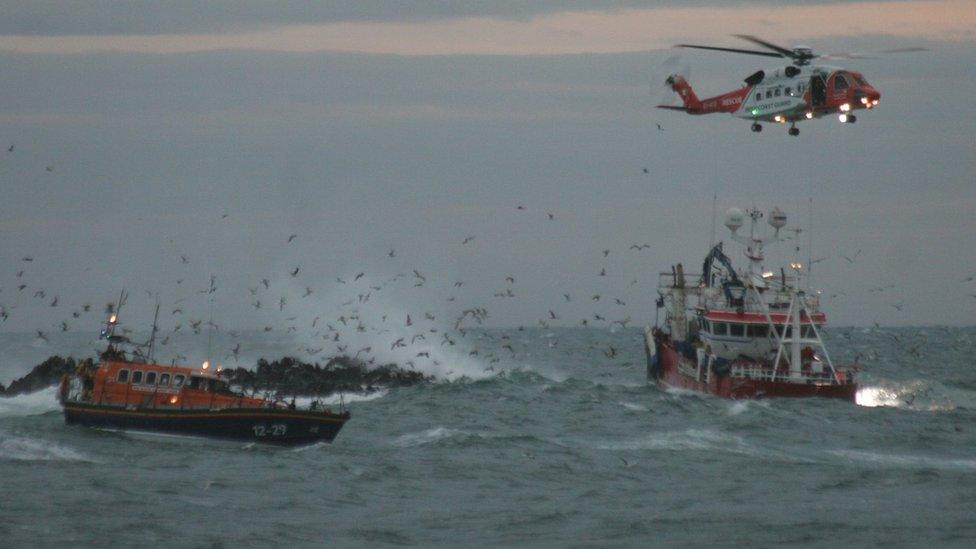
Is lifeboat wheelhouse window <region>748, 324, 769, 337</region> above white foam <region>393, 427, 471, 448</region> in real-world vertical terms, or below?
above

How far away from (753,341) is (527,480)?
84.2 ft

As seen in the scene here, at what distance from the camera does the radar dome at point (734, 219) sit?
6038 centimetres

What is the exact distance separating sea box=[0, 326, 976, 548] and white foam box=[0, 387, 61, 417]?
A: 2161 mm

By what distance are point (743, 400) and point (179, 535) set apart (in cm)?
3016

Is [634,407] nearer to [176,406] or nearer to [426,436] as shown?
[426,436]

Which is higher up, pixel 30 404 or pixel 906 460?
pixel 906 460

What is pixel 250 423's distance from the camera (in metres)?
37.4

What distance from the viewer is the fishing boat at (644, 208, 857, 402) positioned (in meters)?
51.8

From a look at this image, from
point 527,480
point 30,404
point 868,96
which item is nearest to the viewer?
point 527,480

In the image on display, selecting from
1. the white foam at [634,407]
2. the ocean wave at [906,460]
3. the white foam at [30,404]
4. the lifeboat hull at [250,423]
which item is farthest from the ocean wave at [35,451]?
the white foam at [634,407]

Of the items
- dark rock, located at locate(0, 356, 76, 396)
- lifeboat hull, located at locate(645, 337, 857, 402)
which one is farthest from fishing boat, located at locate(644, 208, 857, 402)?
dark rock, located at locate(0, 356, 76, 396)

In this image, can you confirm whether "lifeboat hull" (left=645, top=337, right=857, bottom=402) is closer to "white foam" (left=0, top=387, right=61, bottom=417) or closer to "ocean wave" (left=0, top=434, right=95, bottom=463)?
"ocean wave" (left=0, top=434, right=95, bottom=463)

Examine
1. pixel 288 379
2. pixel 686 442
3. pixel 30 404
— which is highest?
pixel 686 442

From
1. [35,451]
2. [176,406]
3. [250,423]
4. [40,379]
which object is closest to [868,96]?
[250,423]
